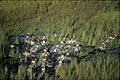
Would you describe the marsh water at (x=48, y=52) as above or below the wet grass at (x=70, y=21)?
below

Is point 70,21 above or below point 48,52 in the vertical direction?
above

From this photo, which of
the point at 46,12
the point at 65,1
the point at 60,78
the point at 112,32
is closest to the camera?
the point at 60,78

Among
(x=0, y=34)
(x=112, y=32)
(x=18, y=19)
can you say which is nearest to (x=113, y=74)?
(x=112, y=32)

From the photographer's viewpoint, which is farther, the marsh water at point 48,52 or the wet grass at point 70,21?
the wet grass at point 70,21

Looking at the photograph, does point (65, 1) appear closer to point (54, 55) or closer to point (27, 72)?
point (54, 55)

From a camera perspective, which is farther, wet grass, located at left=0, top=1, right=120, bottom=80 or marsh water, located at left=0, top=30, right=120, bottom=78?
wet grass, located at left=0, top=1, right=120, bottom=80

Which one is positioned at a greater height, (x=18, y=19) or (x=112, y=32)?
(x=18, y=19)

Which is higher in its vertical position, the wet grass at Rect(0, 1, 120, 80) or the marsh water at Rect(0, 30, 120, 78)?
the wet grass at Rect(0, 1, 120, 80)

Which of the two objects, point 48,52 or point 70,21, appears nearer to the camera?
point 48,52
